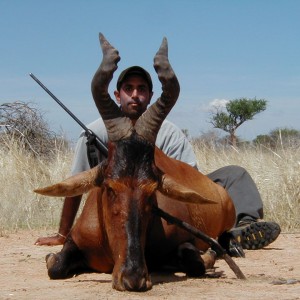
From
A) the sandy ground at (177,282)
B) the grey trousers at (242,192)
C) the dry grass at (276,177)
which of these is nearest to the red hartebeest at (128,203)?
the sandy ground at (177,282)

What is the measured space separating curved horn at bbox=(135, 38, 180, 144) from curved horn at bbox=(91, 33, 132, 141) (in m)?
0.13

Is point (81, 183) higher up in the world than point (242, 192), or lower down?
lower down

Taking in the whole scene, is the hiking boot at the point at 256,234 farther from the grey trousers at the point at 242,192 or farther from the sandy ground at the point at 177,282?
the grey trousers at the point at 242,192

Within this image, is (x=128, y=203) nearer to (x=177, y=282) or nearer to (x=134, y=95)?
Answer: (x=177, y=282)

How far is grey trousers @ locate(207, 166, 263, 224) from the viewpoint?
8883 mm

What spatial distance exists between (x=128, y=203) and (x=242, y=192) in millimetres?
3570

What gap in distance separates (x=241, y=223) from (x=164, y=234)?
2557mm

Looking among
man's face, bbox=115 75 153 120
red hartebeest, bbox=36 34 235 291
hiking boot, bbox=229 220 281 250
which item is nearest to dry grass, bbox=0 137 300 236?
hiking boot, bbox=229 220 281 250

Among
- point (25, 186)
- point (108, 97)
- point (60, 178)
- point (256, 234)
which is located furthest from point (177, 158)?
point (60, 178)

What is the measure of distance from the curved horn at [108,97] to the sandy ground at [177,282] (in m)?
1.18

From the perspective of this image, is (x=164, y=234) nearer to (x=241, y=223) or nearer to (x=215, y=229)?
(x=215, y=229)

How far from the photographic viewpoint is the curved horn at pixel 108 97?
5980 mm

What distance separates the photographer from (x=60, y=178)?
509 inches

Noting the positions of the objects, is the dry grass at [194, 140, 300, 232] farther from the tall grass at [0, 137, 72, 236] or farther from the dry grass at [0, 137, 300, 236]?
the tall grass at [0, 137, 72, 236]
